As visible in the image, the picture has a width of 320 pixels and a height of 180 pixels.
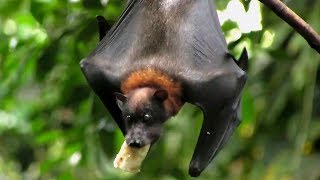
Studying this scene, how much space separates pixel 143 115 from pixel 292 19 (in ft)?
1.52

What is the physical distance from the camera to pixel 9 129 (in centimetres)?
556

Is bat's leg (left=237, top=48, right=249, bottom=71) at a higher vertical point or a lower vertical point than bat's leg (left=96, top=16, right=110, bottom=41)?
lower

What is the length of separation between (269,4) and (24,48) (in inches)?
66.4

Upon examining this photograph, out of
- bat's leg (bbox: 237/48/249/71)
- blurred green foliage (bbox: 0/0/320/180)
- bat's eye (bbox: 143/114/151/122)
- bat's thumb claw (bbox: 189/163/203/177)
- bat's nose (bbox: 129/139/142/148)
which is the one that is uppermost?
bat's eye (bbox: 143/114/151/122)

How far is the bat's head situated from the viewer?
2.01 metres

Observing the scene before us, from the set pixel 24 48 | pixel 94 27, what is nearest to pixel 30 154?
pixel 24 48

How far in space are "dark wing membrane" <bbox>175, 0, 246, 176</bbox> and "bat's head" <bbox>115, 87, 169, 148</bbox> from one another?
0.17 m

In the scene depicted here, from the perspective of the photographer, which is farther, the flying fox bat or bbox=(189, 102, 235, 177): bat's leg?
bbox=(189, 102, 235, 177): bat's leg

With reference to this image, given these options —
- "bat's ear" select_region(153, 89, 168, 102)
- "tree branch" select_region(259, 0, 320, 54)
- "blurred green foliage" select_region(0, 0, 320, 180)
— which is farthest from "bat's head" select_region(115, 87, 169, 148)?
"blurred green foliage" select_region(0, 0, 320, 180)

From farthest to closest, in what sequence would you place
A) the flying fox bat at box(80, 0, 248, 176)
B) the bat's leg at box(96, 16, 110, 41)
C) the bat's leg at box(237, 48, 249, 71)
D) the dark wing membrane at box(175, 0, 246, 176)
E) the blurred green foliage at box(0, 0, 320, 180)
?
the blurred green foliage at box(0, 0, 320, 180) < the bat's leg at box(96, 16, 110, 41) < the bat's leg at box(237, 48, 249, 71) < the dark wing membrane at box(175, 0, 246, 176) < the flying fox bat at box(80, 0, 248, 176)

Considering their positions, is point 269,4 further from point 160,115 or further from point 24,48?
point 24,48

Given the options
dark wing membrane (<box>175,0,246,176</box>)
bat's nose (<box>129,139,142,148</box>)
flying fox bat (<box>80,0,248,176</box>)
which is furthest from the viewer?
dark wing membrane (<box>175,0,246,176</box>)

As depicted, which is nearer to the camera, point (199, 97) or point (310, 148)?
point (199, 97)

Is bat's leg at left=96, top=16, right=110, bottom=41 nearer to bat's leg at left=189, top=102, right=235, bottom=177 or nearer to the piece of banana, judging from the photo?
bat's leg at left=189, top=102, right=235, bottom=177
